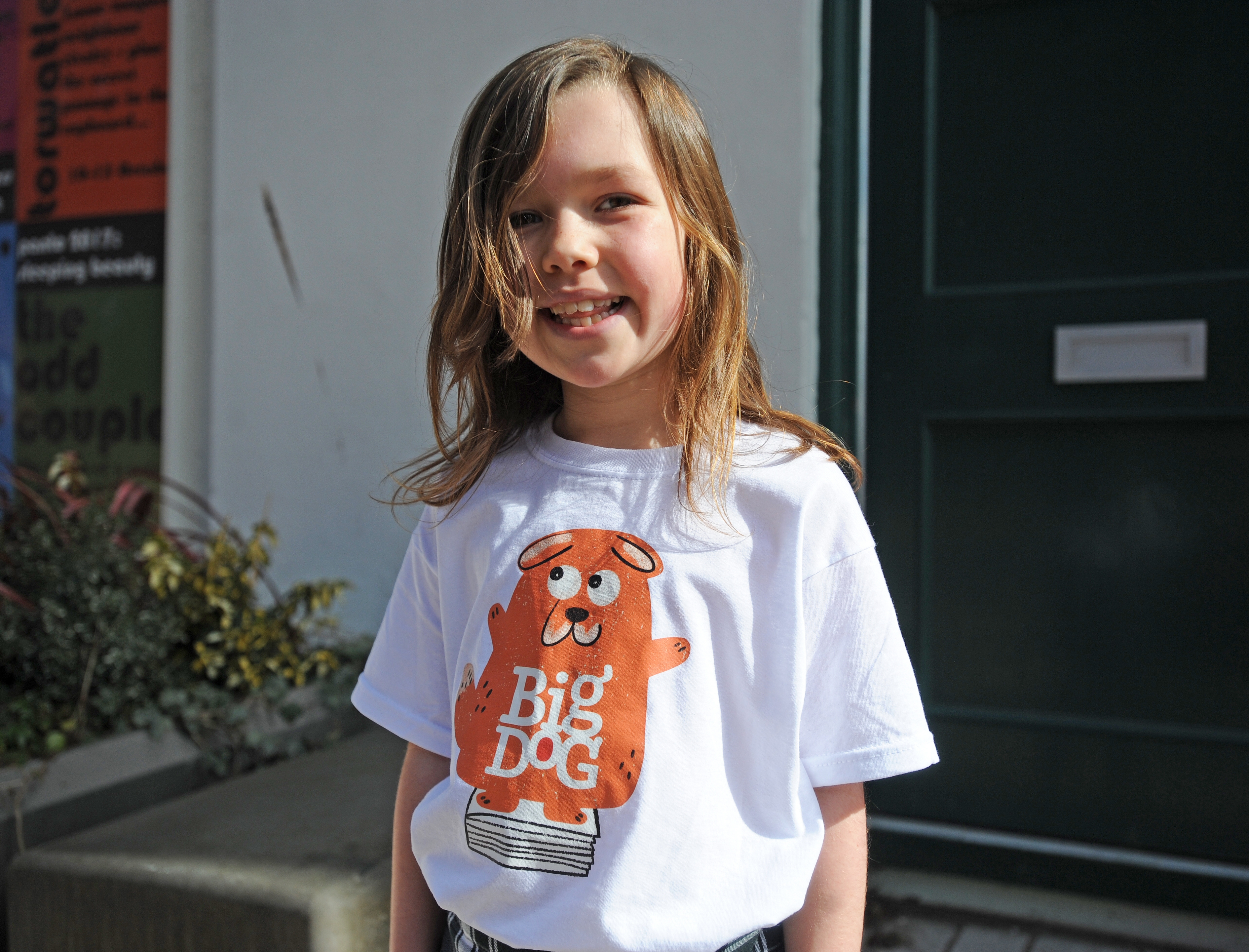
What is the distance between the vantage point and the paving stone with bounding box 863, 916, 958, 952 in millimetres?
2070

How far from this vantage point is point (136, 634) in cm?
246

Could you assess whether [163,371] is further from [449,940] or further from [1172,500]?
[1172,500]

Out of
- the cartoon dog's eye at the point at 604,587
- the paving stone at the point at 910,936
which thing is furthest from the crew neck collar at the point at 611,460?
the paving stone at the point at 910,936

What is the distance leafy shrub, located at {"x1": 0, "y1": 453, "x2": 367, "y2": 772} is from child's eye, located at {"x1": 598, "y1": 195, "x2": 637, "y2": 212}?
6.53 ft

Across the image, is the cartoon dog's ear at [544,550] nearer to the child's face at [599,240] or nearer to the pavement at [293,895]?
the child's face at [599,240]

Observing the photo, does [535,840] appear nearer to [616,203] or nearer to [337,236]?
[616,203]

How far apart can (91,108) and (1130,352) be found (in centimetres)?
347

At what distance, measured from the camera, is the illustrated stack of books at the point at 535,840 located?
2.88 feet

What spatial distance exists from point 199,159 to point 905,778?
115 inches

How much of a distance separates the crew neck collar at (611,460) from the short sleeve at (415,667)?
0.18 m

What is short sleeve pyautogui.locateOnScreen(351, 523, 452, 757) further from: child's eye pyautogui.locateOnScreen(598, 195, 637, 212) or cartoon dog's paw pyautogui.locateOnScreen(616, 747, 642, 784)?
child's eye pyautogui.locateOnScreen(598, 195, 637, 212)

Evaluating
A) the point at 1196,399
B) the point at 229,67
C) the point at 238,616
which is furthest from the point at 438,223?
the point at 1196,399

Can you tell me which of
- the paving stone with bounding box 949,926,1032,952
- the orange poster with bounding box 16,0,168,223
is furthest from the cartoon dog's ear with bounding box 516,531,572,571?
the orange poster with bounding box 16,0,168,223

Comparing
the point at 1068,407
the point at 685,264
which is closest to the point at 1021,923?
the point at 1068,407
